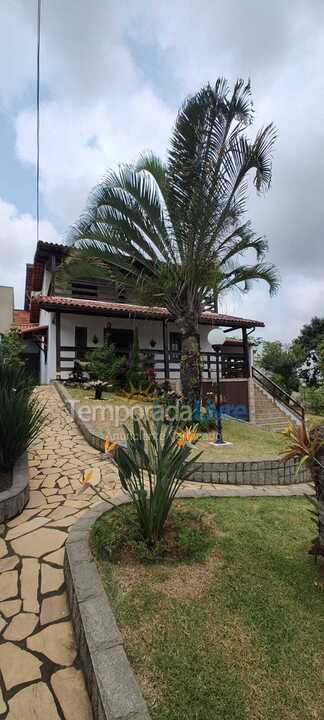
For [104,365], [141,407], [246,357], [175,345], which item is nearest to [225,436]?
[141,407]

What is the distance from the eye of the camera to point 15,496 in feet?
11.2

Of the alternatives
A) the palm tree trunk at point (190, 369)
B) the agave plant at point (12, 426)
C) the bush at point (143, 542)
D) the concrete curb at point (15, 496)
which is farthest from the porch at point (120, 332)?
the bush at point (143, 542)

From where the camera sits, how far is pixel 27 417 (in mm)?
4227

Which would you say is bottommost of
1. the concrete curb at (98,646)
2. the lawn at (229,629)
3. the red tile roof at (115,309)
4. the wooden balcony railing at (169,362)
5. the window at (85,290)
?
the lawn at (229,629)

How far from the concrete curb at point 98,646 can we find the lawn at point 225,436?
91.2 inches

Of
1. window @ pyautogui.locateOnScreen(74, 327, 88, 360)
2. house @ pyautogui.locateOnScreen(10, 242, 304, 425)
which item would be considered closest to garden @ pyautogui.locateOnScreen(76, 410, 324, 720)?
house @ pyautogui.locateOnScreen(10, 242, 304, 425)

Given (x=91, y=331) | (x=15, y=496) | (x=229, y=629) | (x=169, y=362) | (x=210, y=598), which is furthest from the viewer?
(x=169, y=362)

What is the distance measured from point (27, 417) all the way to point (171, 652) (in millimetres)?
3235

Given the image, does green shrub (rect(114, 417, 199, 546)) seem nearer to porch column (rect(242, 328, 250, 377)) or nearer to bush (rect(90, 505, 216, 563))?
bush (rect(90, 505, 216, 563))

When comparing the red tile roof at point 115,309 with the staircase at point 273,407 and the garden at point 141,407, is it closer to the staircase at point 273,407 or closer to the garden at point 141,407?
the garden at point 141,407

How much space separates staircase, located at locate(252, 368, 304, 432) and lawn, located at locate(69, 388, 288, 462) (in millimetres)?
4294

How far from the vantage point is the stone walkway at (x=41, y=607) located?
163 centimetres

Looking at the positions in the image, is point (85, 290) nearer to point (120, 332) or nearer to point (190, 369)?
point (120, 332)

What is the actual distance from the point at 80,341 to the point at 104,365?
2.48 m
